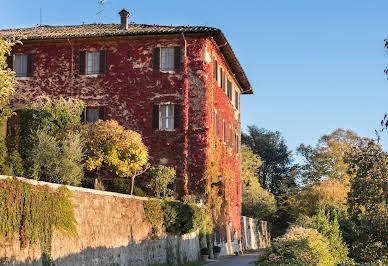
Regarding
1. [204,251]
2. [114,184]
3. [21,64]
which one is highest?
[21,64]

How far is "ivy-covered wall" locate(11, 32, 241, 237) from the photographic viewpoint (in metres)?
30.6

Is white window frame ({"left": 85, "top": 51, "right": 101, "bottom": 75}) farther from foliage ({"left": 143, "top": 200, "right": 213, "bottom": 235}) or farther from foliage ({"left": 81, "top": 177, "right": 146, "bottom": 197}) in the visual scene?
foliage ({"left": 143, "top": 200, "right": 213, "bottom": 235})

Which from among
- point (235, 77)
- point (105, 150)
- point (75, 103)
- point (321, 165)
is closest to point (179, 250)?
point (105, 150)

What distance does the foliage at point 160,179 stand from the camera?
28.7 meters

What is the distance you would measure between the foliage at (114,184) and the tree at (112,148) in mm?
2026

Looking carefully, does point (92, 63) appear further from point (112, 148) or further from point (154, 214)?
point (154, 214)

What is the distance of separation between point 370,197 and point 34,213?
1160 centimetres

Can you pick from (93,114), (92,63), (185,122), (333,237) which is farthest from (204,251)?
(92,63)

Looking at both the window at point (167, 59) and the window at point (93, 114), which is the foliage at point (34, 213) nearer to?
the window at point (93, 114)

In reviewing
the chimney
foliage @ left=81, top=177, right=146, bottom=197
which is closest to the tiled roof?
the chimney

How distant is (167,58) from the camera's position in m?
31.6

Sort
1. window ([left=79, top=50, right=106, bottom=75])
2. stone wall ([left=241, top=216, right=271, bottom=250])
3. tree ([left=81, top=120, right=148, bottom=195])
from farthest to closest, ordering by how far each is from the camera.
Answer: stone wall ([left=241, top=216, right=271, bottom=250]) < window ([left=79, top=50, right=106, bottom=75]) < tree ([left=81, top=120, right=148, bottom=195])

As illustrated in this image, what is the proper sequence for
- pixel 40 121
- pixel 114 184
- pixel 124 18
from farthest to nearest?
pixel 124 18 < pixel 114 184 < pixel 40 121

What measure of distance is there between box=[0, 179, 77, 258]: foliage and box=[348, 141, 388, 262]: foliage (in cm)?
976
